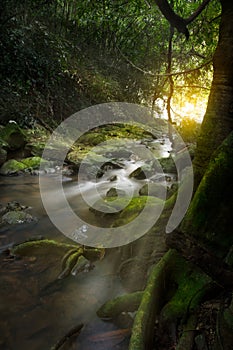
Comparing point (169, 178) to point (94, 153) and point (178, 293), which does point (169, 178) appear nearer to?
point (94, 153)

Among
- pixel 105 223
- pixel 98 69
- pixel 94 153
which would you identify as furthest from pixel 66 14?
pixel 105 223

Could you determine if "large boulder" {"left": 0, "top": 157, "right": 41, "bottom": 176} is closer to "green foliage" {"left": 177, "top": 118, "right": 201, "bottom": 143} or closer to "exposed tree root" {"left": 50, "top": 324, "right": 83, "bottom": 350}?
"exposed tree root" {"left": 50, "top": 324, "right": 83, "bottom": 350}

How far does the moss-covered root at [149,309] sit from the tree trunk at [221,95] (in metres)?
1.54

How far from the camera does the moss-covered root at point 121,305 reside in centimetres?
391

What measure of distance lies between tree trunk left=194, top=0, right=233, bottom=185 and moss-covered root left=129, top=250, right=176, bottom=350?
154 centimetres

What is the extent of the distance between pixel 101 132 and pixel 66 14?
895cm

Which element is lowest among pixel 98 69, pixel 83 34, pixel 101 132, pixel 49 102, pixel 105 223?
pixel 105 223

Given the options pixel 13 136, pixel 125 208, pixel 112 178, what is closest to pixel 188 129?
pixel 112 178

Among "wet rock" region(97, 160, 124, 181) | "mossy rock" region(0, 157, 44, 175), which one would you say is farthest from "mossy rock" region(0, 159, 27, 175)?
"wet rock" region(97, 160, 124, 181)

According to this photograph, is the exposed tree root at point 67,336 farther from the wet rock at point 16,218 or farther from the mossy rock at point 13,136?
the mossy rock at point 13,136

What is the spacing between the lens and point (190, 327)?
302 cm

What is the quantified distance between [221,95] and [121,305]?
3175mm

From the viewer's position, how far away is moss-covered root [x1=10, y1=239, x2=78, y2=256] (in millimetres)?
5660

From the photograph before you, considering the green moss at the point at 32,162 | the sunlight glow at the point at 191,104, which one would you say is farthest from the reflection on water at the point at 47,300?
the green moss at the point at 32,162
